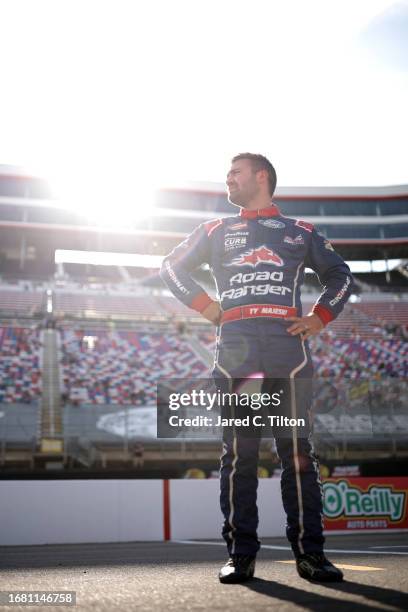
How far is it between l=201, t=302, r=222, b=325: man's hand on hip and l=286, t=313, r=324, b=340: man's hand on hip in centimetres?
31

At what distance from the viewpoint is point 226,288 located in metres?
2.73

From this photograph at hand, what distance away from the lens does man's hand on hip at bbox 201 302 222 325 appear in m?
2.71

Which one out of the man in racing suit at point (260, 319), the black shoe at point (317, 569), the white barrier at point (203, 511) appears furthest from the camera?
the white barrier at point (203, 511)

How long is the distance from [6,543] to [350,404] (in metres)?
7.76

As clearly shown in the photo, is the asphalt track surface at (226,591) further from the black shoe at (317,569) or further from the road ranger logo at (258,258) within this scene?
the road ranger logo at (258,258)

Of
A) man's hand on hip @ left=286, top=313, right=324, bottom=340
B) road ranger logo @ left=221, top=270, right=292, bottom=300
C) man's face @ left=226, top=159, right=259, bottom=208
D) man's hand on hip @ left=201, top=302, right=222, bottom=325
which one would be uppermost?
man's face @ left=226, top=159, right=259, bottom=208

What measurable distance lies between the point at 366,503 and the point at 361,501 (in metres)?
0.10

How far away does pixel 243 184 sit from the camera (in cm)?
284

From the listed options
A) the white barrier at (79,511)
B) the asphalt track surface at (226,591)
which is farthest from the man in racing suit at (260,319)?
the white barrier at (79,511)

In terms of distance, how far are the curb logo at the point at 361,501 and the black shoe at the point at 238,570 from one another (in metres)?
7.75

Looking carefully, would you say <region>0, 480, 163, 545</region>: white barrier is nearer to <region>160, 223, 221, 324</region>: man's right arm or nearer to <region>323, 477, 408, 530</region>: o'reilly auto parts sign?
<region>323, 477, 408, 530</region>: o'reilly auto parts sign

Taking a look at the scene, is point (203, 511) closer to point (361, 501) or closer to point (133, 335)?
point (361, 501)

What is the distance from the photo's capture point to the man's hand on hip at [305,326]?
2566mm

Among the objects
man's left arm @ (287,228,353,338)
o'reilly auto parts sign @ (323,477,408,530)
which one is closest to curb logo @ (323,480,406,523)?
o'reilly auto parts sign @ (323,477,408,530)
